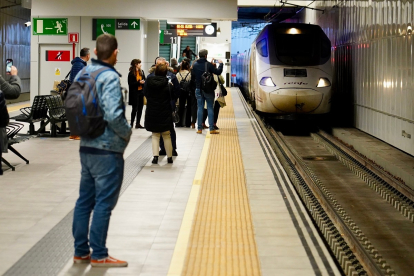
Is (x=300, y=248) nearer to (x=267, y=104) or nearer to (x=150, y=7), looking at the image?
(x=267, y=104)

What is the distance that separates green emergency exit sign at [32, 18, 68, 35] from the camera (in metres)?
21.1

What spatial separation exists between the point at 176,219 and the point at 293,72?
35.4 ft

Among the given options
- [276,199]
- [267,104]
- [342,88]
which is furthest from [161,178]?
[342,88]

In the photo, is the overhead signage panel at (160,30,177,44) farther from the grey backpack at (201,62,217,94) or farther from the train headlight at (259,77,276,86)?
the grey backpack at (201,62,217,94)

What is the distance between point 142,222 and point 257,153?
5678 mm

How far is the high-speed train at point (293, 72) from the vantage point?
56.2 ft

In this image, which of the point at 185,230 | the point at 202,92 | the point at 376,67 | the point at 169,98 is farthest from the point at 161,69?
the point at 376,67

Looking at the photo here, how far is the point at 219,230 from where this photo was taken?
665cm

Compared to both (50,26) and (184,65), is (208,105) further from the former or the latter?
(50,26)

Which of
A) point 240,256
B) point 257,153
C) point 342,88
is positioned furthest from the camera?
point 342,88

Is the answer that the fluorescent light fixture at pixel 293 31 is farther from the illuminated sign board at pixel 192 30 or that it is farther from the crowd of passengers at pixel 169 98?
the illuminated sign board at pixel 192 30

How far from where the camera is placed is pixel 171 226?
6762mm

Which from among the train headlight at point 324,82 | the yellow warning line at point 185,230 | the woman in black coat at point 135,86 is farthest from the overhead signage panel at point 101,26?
the yellow warning line at point 185,230

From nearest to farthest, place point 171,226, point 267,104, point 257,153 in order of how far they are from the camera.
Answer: point 171,226 < point 257,153 < point 267,104
